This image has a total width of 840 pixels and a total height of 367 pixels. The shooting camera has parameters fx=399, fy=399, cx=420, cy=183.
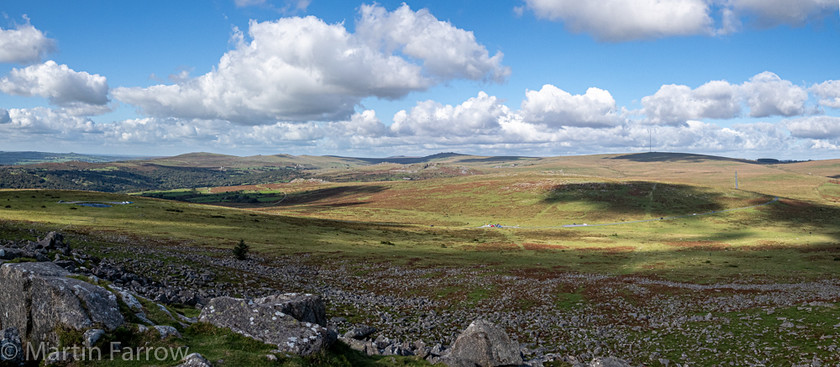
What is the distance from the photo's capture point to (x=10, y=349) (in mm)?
12352

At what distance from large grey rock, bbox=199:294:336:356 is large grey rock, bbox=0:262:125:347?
11.1ft

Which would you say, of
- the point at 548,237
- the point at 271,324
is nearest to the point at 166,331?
the point at 271,324

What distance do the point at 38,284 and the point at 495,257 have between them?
6209 cm

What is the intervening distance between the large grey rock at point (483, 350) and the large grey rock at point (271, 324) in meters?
5.65

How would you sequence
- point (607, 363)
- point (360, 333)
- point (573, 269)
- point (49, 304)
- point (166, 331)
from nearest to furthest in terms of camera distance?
point (49, 304) → point (166, 331) → point (607, 363) → point (360, 333) → point (573, 269)

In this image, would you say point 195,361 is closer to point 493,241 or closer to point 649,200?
point 493,241

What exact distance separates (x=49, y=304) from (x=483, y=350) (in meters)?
16.3

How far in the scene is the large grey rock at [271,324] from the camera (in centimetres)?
1516

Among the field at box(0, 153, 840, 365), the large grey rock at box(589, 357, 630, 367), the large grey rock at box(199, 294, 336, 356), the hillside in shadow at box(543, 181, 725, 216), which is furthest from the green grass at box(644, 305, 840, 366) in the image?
the hillside in shadow at box(543, 181, 725, 216)

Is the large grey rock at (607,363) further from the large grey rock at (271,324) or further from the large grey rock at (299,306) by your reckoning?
the large grey rock at (299,306)

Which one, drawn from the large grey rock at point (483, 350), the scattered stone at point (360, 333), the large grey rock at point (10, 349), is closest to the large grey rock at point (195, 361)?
the large grey rock at point (10, 349)

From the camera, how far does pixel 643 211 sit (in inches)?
6378

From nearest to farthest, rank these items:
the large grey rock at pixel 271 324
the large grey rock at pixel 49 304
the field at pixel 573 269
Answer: the large grey rock at pixel 49 304 < the large grey rock at pixel 271 324 < the field at pixel 573 269

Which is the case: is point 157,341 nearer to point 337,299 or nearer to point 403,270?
point 337,299
